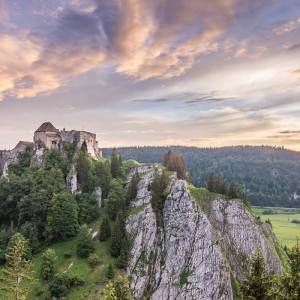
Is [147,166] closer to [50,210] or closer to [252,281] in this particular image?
[50,210]

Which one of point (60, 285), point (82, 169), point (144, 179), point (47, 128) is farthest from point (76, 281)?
point (47, 128)

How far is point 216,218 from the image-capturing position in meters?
91.7

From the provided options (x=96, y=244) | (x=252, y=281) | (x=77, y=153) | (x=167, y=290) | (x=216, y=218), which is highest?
(x=77, y=153)

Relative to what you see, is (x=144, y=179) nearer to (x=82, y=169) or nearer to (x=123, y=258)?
(x=82, y=169)

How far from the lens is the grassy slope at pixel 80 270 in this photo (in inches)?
2832

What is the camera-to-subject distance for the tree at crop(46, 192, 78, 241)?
88875 mm

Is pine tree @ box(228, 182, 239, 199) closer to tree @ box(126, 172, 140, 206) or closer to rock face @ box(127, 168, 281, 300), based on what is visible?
rock face @ box(127, 168, 281, 300)

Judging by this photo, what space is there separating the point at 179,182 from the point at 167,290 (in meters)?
28.4

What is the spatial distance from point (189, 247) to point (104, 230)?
22005 mm

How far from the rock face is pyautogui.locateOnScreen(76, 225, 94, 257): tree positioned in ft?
34.4

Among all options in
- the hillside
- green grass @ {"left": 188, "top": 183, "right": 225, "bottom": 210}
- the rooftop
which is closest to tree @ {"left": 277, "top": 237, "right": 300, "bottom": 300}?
the hillside

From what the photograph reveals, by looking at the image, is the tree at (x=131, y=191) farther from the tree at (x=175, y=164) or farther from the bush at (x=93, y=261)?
the bush at (x=93, y=261)

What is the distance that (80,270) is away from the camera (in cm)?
7756

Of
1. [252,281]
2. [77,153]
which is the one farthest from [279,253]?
[252,281]
